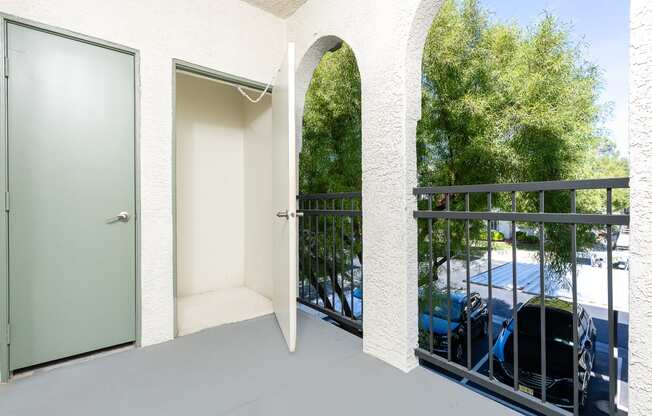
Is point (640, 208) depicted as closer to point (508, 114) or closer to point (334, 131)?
point (508, 114)

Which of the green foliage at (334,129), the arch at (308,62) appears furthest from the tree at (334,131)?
the arch at (308,62)

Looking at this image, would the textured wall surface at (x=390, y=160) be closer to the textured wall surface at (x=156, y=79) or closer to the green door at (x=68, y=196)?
the textured wall surface at (x=156, y=79)

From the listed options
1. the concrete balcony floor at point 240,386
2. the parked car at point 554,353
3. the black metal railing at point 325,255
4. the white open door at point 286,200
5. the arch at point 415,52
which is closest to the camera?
the concrete balcony floor at point 240,386

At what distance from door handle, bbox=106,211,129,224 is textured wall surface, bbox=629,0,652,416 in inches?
102

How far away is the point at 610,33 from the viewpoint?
3.34 metres

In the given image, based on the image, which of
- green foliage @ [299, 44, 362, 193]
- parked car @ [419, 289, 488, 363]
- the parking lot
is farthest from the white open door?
parked car @ [419, 289, 488, 363]

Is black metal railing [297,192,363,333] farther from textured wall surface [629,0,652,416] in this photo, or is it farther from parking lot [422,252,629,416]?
textured wall surface [629,0,652,416]

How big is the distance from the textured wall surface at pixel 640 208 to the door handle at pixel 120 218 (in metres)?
2.60

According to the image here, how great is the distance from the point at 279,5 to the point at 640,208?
9.09 ft

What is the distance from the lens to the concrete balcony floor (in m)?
1.45

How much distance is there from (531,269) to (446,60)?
2.77m

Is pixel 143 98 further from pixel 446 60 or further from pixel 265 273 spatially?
pixel 446 60

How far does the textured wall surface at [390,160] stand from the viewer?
174cm

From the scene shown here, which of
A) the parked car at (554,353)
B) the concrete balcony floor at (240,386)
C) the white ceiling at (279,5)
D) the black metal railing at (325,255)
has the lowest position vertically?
the parked car at (554,353)
